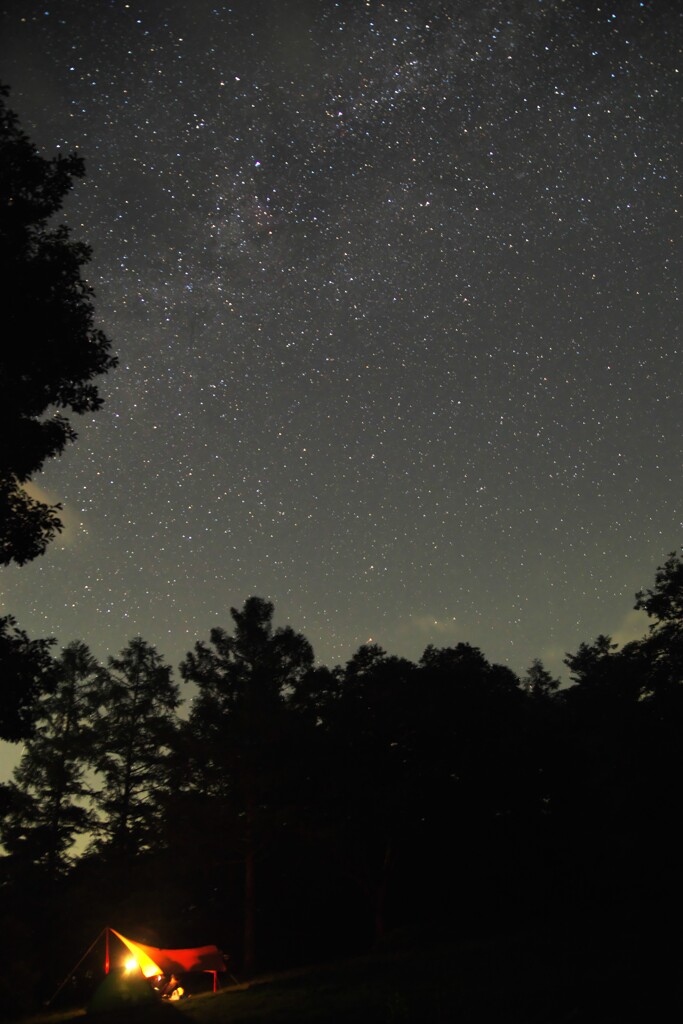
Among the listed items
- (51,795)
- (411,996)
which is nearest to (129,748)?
(51,795)

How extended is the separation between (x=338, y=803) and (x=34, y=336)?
89.3 feet

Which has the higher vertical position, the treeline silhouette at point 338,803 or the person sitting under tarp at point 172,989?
the treeline silhouette at point 338,803

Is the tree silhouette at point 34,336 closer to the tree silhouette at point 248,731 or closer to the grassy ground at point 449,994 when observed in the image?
the grassy ground at point 449,994

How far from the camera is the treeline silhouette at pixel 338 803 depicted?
Result: 32344 millimetres

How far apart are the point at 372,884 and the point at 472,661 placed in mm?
12759

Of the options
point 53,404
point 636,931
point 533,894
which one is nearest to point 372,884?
point 533,894

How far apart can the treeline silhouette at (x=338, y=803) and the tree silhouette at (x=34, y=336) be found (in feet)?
68.4

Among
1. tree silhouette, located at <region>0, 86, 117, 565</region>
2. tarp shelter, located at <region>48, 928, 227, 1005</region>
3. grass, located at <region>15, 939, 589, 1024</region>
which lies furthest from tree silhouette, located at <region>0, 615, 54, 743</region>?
tarp shelter, located at <region>48, 928, 227, 1005</region>

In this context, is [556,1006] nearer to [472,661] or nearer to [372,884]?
[372,884]

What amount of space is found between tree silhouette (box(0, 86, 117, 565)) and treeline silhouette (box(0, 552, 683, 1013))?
68.4ft

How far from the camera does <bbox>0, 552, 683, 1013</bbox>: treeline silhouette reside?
32.3 metres

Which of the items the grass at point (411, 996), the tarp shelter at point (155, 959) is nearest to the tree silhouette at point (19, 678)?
the grass at point (411, 996)

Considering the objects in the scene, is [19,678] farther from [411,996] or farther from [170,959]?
[170,959]

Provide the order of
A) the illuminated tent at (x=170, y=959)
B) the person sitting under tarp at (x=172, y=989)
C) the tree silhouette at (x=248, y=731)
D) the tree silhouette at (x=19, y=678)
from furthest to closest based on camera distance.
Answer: the tree silhouette at (x=248, y=731) → the illuminated tent at (x=170, y=959) → the person sitting under tarp at (x=172, y=989) → the tree silhouette at (x=19, y=678)
